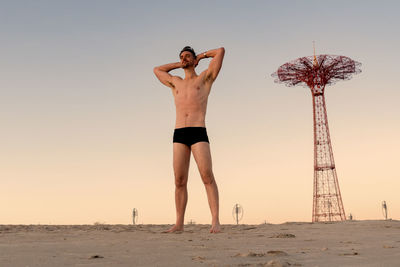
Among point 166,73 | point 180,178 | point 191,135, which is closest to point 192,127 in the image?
point 191,135

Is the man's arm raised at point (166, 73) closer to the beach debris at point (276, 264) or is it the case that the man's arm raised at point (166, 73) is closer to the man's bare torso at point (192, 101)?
the man's bare torso at point (192, 101)

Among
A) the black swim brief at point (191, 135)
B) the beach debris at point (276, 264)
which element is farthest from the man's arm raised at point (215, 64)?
the beach debris at point (276, 264)

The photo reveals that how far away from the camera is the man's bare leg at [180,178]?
6.25 metres

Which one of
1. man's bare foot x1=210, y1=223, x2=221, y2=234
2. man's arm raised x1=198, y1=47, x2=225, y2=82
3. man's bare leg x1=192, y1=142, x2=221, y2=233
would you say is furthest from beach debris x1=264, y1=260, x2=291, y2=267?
man's arm raised x1=198, y1=47, x2=225, y2=82

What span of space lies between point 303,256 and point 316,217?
76.8ft

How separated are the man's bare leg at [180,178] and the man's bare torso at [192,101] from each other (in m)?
0.37

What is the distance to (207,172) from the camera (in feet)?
19.8

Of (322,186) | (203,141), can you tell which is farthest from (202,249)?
(322,186)

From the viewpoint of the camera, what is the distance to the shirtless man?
6.06 metres

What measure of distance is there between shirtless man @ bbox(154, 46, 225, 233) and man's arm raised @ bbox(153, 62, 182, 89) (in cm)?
12

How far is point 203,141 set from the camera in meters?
6.09

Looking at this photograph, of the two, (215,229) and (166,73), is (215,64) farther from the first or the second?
(215,229)

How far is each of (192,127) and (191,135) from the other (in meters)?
0.12

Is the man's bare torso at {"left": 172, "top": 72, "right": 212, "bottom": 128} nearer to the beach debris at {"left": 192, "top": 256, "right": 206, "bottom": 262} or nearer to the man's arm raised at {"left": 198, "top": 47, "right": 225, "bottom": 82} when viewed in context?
the man's arm raised at {"left": 198, "top": 47, "right": 225, "bottom": 82}
